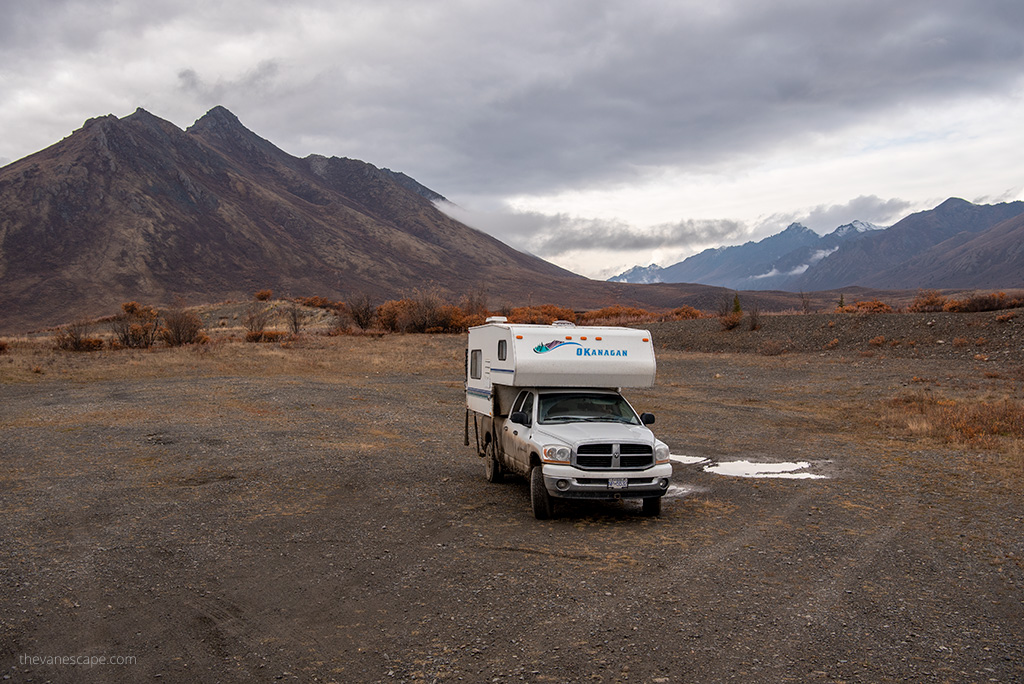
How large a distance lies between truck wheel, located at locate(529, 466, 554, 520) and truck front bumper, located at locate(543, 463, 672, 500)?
15 centimetres

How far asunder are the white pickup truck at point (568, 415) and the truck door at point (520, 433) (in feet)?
0.05

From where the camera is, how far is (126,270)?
114500 mm

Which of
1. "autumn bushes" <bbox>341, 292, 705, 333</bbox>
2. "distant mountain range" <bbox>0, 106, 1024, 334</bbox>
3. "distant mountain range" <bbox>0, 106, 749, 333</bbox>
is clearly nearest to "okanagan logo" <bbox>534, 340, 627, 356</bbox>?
"autumn bushes" <bbox>341, 292, 705, 333</bbox>

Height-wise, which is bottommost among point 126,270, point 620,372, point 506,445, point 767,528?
point 767,528

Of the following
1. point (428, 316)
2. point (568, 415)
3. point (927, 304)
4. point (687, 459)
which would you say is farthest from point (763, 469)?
point (428, 316)

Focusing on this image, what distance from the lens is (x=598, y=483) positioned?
911 centimetres

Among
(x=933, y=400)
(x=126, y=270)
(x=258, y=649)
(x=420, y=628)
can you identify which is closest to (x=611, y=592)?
(x=420, y=628)

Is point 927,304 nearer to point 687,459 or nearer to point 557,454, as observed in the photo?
point 687,459

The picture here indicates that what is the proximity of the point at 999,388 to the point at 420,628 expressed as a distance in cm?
2392

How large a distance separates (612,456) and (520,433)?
1757mm

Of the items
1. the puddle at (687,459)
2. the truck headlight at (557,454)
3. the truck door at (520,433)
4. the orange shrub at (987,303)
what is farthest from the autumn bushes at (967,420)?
the orange shrub at (987,303)

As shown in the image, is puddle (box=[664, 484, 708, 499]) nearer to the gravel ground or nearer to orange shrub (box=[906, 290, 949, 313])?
the gravel ground

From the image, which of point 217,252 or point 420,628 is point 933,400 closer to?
point 420,628

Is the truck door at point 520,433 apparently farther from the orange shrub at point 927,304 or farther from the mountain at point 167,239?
the mountain at point 167,239
